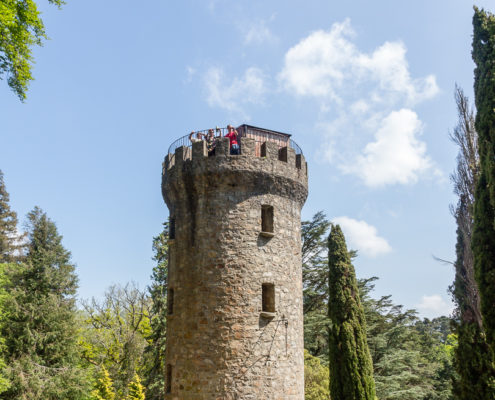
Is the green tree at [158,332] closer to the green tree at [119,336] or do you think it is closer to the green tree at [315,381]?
the green tree at [119,336]

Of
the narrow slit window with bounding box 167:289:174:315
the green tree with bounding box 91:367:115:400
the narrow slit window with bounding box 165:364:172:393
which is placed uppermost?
the narrow slit window with bounding box 167:289:174:315

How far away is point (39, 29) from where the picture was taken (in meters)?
9.60

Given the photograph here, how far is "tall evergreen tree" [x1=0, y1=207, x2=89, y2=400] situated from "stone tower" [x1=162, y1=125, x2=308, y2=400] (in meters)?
11.0

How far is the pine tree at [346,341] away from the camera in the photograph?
15.8 meters

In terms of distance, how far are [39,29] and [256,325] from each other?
9251 mm

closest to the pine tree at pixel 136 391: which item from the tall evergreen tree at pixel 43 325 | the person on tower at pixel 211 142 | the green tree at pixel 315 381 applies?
the tall evergreen tree at pixel 43 325

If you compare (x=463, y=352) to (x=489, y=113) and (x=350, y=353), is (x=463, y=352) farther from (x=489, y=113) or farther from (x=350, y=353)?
(x=489, y=113)

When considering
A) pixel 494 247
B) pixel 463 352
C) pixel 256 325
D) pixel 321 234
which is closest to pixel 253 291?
pixel 256 325

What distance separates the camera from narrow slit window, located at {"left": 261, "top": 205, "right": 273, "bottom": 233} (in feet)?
43.8

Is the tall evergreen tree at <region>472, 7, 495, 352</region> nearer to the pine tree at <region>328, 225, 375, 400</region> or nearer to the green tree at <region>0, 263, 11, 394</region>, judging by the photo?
the pine tree at <region>328, 225, 375, 400</region>

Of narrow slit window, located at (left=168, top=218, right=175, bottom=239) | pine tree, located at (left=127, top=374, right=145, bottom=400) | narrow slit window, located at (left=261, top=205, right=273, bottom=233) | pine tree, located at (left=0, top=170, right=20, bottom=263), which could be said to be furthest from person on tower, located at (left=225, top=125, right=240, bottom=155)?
pine tree, located at (left=0, top=170, right=20, bottom=263)

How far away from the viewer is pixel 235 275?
12.5m

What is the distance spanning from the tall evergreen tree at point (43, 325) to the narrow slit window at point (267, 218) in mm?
14288

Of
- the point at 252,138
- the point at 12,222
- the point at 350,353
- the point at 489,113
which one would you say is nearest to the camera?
the point at 489,113
